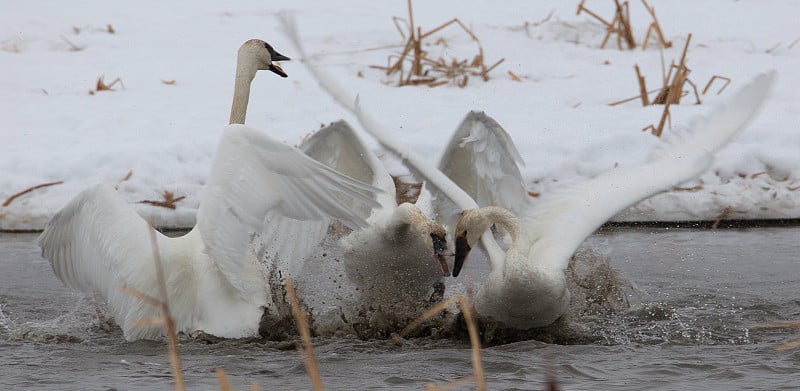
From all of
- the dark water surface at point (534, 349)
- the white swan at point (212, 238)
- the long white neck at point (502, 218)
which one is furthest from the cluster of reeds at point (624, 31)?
the white swan at point (212, 238)

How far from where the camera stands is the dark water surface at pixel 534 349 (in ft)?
16.9

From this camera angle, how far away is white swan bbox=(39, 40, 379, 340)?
5.23 meters

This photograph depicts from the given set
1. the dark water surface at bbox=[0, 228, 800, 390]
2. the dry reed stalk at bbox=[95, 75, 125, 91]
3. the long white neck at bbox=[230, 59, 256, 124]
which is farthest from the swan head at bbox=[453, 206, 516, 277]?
the dry reed stalk at bbox=[95, 75, 125, 91]

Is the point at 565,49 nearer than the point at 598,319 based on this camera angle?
No

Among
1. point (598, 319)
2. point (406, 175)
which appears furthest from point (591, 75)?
point (598, 319)

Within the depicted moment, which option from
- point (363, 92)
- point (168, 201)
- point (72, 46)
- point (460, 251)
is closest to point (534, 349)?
point (460, 251)

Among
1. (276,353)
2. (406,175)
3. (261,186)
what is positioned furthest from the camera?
(406,175)

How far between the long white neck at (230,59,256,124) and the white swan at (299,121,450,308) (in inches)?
26.1

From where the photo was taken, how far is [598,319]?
257 inches

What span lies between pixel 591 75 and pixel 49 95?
16.9 ft

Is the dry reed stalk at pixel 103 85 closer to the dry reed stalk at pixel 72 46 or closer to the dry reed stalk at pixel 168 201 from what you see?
the dry reed stalk at pixel 72 46

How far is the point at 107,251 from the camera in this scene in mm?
5523

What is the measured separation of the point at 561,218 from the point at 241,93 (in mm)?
1812

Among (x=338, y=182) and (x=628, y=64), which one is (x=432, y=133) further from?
(x=338, y=182)
